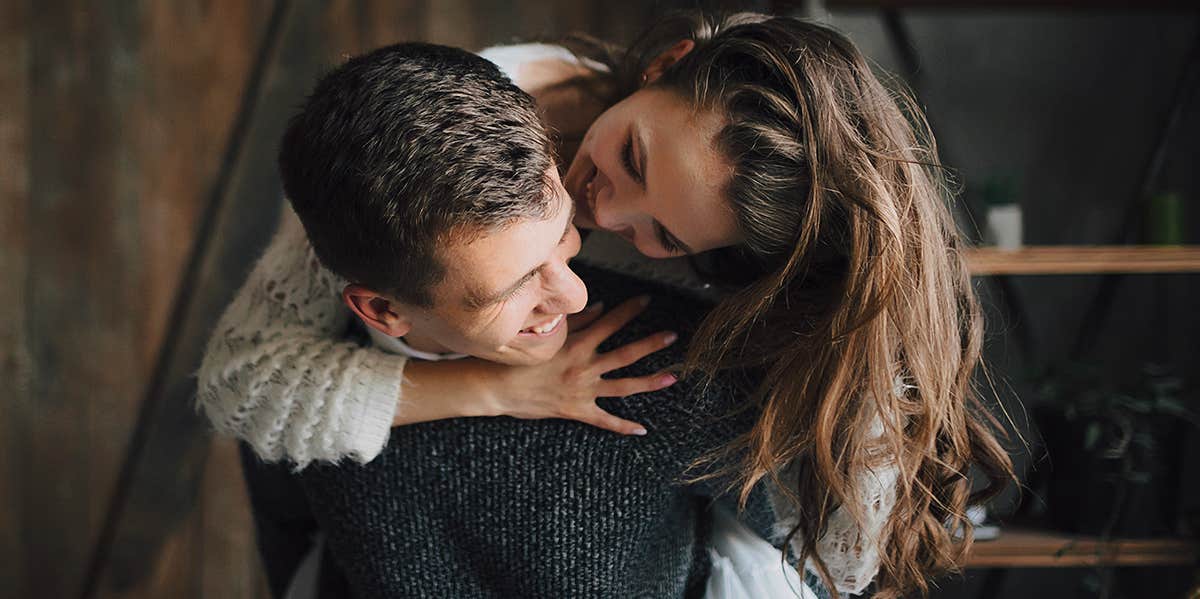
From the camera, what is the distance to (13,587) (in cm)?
230

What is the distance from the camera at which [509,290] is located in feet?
3.48

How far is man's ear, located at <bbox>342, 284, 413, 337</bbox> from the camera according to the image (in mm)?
1131

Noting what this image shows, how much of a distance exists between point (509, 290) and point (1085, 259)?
119cm

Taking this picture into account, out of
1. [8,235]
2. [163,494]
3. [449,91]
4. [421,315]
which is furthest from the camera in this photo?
[8,235]

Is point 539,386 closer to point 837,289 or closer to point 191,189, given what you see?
point 837,289

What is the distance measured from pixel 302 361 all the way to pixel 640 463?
40cm

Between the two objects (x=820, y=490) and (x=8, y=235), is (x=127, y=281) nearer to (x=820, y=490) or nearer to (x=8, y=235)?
(x=8, y=235)

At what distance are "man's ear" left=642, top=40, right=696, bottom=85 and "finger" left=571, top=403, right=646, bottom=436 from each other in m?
0.39

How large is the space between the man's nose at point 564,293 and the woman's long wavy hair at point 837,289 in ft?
0.49

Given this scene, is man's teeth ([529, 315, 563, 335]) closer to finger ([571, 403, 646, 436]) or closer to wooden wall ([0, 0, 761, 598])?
finger ([571, 403, 646, 436])

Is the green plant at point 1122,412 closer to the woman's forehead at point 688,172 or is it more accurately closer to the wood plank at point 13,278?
the woman's forehead at point 688,172

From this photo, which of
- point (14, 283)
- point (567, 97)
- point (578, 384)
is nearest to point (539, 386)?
point (578, 384)

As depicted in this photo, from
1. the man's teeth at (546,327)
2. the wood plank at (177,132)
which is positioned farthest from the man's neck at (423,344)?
the wood plank at (177,132)

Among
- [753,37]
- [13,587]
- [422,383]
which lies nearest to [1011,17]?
[753,37]
